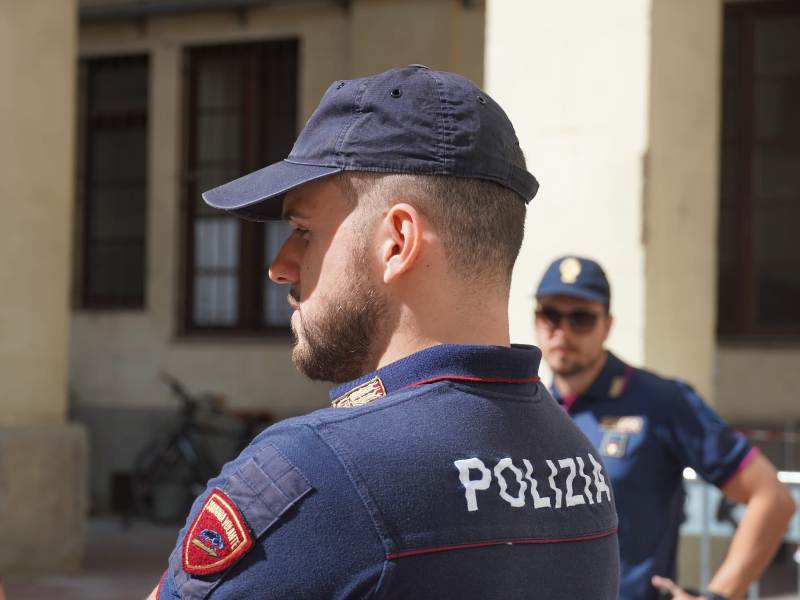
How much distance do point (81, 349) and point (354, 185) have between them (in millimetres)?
10234

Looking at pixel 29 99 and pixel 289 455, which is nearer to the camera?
pixel 289 455

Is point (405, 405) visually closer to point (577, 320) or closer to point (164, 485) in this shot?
point (577, 320)

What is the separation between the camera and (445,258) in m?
1.30

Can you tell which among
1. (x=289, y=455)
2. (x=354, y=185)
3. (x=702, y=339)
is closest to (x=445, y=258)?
(x=354, y=185)

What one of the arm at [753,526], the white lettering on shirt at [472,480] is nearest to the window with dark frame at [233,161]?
the arm at [753,526]

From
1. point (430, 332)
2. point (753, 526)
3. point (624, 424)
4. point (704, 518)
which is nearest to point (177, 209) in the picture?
point (704, 518)

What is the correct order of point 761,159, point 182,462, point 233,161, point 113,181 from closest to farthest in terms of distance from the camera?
point 761,159, point 182,462, point 233,161, point 113,181

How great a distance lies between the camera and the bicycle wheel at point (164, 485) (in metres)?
10.2

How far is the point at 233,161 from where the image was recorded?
10.8 m

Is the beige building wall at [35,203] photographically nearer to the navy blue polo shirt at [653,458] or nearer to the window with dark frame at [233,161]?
the window with dark frame at [233,161]

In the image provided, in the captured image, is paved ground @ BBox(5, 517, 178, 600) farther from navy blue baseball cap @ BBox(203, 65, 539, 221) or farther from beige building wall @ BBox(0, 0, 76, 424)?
navy blue baseball cap @ BBox(203, 65, 539, 221)

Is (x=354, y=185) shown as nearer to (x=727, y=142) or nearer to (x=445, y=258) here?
(x=445, y=258)

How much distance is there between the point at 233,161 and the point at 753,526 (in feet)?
27.3

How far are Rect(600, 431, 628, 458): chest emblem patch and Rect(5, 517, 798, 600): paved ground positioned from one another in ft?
14.5
